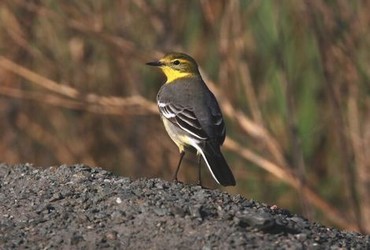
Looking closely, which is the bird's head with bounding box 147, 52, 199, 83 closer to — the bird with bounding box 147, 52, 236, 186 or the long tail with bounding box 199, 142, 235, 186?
the bird with bounding box 147, 52, 236, 186

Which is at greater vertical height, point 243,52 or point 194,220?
point 243,52

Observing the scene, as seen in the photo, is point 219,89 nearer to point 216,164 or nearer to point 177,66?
point 177,66

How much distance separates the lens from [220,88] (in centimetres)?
1148

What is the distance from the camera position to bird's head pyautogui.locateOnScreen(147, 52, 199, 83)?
1018cm

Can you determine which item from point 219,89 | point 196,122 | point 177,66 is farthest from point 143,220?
point 219,89

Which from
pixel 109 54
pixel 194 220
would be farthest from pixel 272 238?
pixel 109 54

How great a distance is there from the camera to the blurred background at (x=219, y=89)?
11.0m

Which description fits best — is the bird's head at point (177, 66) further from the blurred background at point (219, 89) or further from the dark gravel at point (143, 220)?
the dark gravel at point (143, 220)

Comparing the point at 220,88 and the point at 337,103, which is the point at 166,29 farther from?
the point at 337,103

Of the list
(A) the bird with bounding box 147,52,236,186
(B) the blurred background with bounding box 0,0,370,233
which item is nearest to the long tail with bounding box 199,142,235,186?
(A) the bird with bounding box 147,52,236,186

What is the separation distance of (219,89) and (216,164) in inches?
117

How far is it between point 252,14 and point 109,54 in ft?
6.51

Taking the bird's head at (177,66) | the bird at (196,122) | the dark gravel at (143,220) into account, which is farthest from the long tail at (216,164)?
the bird's head at (177,66)

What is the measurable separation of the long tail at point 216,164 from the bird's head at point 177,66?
1553 mm
